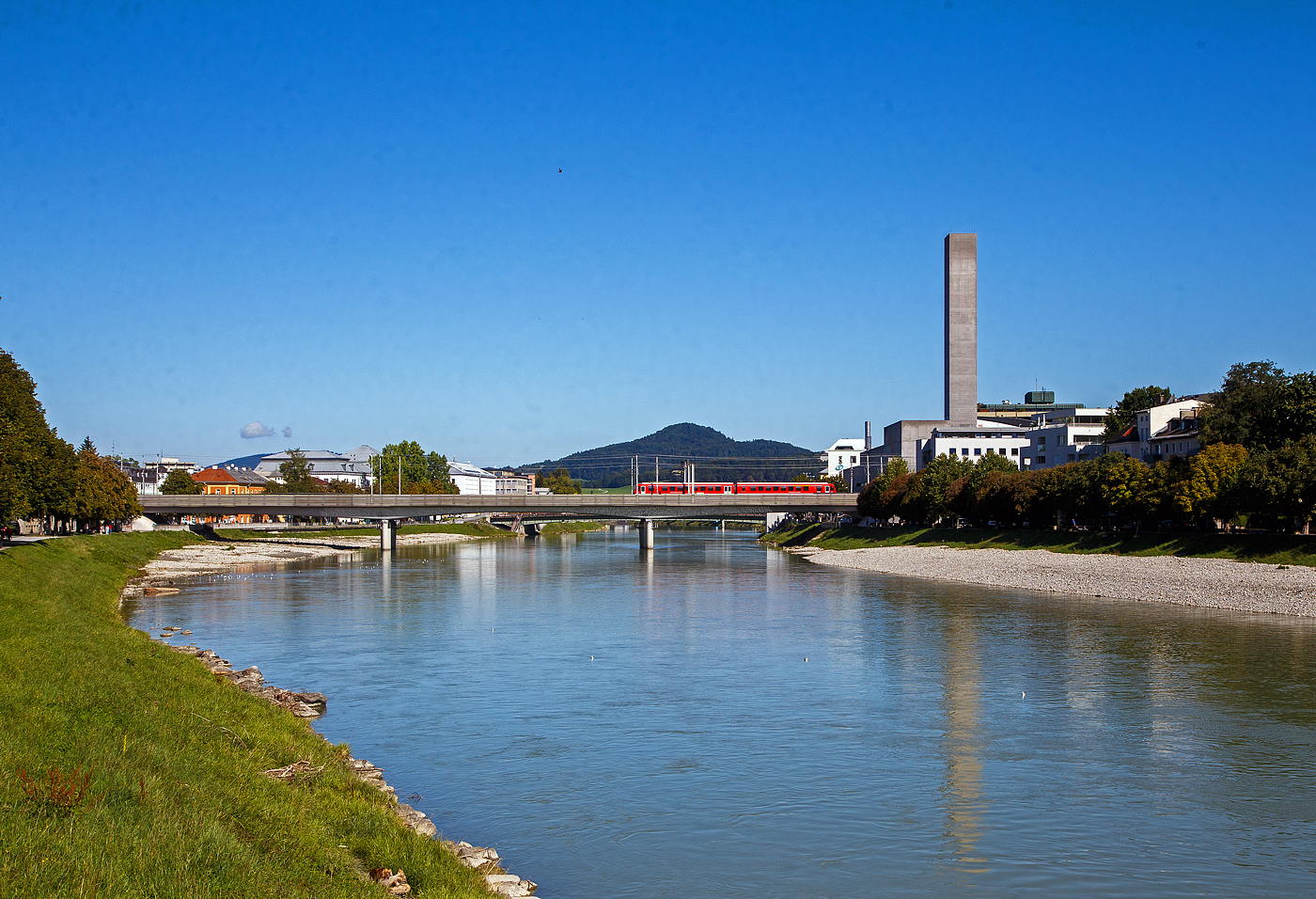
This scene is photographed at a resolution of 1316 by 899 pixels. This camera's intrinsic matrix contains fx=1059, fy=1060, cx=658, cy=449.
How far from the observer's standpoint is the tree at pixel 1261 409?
60.9 m

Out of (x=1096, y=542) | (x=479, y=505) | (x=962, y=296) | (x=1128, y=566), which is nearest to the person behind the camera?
(x=1128, y=566)

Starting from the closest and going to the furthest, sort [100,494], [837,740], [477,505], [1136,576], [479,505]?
1. [837,740]
2. [1136,576]
3. [100,494]
4. [477,505]
5. [479,505]

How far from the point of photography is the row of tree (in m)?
50.4

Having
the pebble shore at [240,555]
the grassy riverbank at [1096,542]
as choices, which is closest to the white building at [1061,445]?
the grassy riverbank at [1096,542]

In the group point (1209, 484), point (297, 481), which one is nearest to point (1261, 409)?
point (1209, 484)

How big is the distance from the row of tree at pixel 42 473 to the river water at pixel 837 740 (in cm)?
1161

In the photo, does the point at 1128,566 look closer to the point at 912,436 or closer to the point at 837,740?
the point at 837,740

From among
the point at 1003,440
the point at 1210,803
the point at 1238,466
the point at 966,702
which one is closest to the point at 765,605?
the point at 966,702

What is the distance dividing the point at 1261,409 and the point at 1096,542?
1264cm

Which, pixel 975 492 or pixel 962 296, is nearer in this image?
pixel 975 492

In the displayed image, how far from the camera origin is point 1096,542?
67.4 metres

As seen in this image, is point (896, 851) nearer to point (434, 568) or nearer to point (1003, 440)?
point (434, 568)

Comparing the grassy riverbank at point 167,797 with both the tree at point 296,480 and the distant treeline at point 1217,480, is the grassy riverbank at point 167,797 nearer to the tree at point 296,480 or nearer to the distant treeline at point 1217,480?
the distant treeline at point 1217,480

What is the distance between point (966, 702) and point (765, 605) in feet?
81.0
